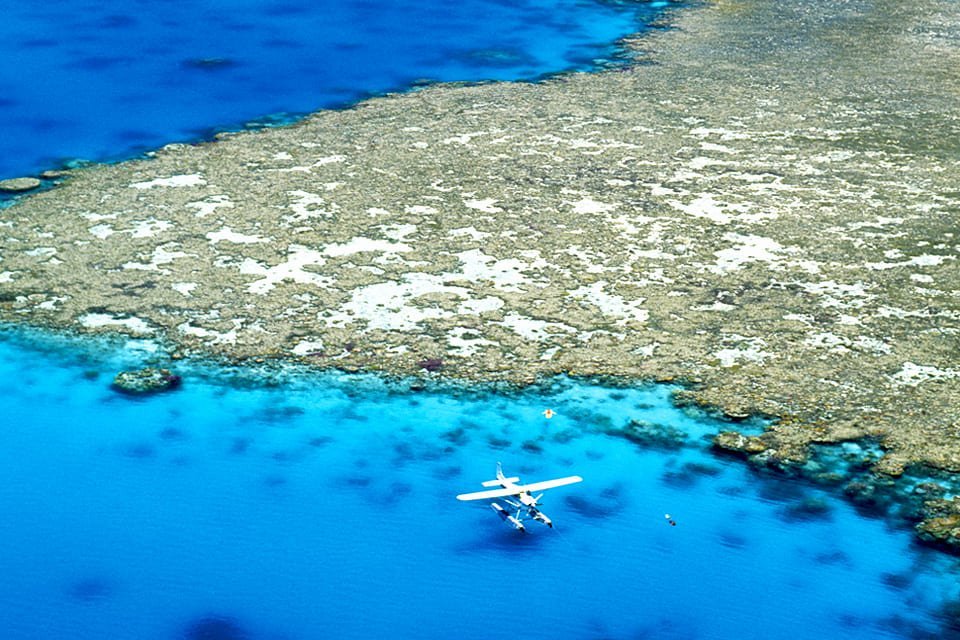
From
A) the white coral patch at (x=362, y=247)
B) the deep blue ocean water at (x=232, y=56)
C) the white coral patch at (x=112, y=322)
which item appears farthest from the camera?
the deep blue ocean water at (x=232, y=56)

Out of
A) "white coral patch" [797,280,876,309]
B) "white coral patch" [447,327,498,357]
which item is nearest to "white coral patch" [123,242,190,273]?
"white coral patch" [447,327,498,357]

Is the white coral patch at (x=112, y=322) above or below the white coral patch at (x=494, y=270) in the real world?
above

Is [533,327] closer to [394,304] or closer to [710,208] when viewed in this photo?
[394,304]

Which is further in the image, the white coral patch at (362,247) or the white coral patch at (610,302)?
the white coral patch at (362,247)

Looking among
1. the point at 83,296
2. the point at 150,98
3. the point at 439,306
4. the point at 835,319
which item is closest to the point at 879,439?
the point at 835,319

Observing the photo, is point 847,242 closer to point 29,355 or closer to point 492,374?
point 492,374

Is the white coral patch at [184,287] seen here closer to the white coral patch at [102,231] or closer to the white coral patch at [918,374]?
the white coral patch at [102,231]

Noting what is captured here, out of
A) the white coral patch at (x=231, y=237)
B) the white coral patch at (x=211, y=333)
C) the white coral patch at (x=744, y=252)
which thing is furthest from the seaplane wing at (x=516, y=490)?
the white coral patch at (x=231, y=237)

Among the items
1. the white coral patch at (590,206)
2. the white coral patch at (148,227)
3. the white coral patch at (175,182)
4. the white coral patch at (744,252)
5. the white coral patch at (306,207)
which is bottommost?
the white coral patch at (744,252)
